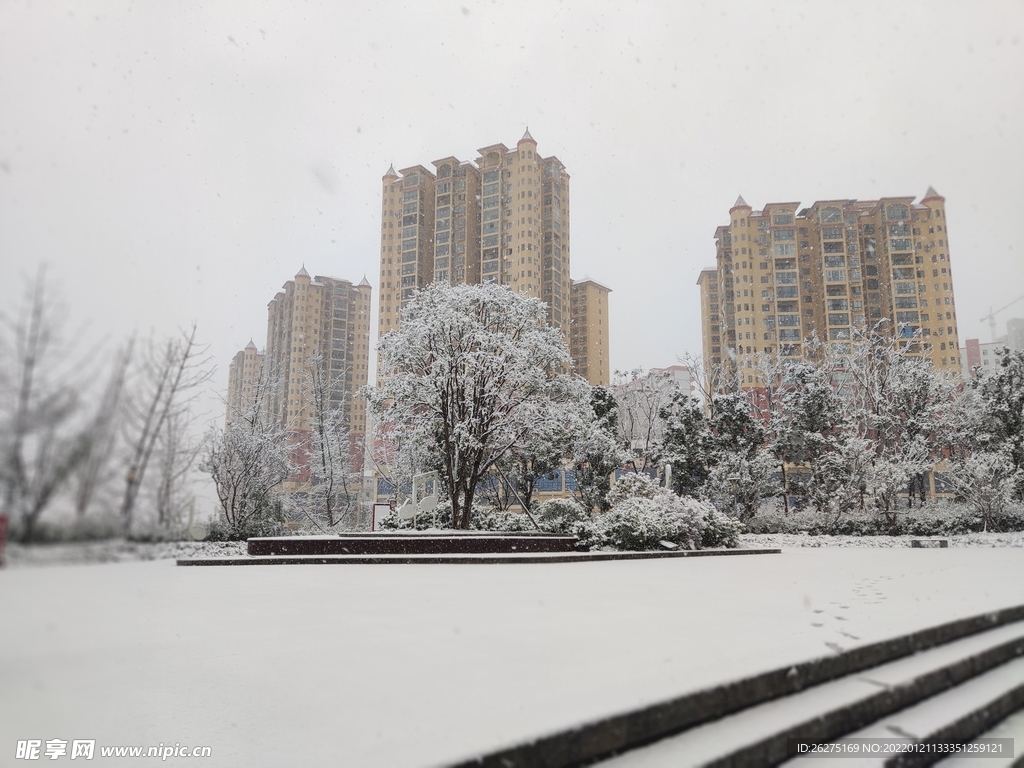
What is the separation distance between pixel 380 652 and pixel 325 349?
13033 mm

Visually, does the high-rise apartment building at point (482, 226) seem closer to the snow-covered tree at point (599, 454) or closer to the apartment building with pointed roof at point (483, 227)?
the apartment building with pointed roof at point (483, 227)

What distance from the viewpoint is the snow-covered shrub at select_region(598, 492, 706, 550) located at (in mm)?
9984

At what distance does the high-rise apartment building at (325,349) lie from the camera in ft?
39.5

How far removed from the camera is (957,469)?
14.6 meters

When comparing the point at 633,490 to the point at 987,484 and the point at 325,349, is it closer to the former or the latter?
the point at 325,349

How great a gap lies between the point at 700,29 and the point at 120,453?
19.8 feet

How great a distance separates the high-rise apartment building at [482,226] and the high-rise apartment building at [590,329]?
299 centimetres

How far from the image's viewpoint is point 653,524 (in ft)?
32.9

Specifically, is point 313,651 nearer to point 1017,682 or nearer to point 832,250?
point 1017,682

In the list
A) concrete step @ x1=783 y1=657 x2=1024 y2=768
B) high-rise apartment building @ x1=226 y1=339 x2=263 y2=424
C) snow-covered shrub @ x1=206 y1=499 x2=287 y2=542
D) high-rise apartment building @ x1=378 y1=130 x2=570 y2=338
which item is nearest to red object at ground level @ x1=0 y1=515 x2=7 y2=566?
high-rise apartment building @ x1=226 y1=339 x2=263 y2=424

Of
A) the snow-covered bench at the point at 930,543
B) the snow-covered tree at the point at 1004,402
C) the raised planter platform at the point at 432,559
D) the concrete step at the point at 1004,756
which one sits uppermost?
the snow-covered tree at the point at 1004,402

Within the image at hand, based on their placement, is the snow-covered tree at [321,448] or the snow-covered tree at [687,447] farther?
the snow-covered tree at [687,447]

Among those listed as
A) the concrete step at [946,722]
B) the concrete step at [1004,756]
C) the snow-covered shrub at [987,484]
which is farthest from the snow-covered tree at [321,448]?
the snow-covered shrub at [987,484]

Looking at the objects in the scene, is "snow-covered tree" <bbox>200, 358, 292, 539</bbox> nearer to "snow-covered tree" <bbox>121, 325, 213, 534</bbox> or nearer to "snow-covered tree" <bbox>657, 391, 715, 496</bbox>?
"snow-covered tree" <bbox>121, 325, 213, 534</bbox>
